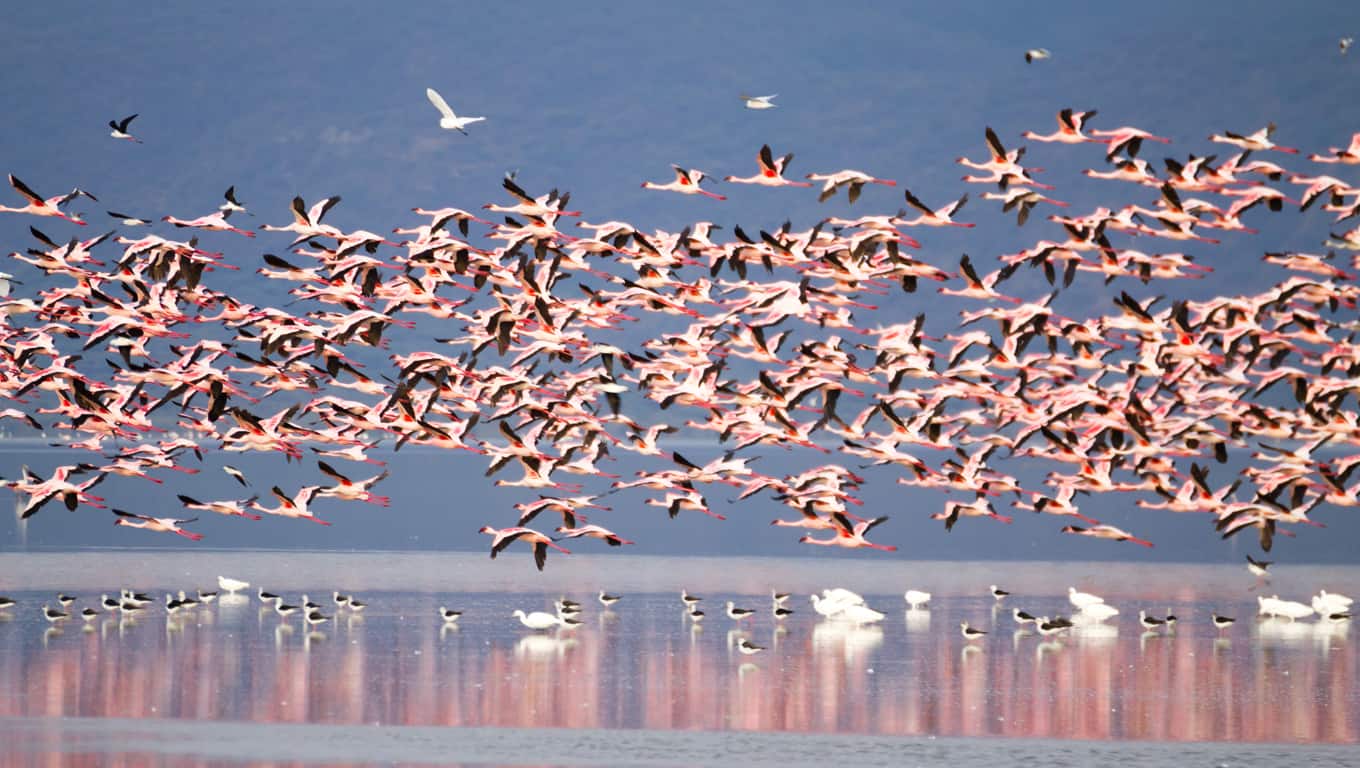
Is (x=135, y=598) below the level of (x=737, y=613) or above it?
above

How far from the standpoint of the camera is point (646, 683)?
24578 mm

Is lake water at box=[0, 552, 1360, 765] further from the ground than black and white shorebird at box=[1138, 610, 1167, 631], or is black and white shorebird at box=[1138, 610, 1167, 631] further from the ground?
black and white shorebird at box=[1138, 610, 1167, 631]

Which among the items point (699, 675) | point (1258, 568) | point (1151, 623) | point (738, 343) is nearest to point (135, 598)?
point (738, 343)

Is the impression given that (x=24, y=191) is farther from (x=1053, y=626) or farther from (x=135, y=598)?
(x=1053, y=626)

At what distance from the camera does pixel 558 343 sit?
98.6ft

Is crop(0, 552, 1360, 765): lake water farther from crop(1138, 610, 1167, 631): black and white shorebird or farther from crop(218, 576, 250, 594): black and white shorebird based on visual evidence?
crop(218, 576, 250, 594): black and white shorebird

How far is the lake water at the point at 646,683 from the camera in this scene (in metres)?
20.4

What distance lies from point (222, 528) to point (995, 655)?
32152 mm

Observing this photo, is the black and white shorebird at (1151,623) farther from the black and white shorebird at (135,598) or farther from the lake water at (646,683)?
the black and white shorebird at (135,598)

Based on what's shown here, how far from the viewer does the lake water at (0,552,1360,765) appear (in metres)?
20.4

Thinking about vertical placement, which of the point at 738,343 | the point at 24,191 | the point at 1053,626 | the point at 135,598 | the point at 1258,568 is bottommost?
the point at 1053,626

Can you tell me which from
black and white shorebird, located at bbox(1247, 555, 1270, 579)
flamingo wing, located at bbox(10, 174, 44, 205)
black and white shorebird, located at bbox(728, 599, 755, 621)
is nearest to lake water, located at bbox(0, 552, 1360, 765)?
black and white shorebird, located at bbox(728, 599, 755, 621)

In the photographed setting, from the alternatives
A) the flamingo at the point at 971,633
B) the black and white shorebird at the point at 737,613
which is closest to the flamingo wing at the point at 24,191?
the black and white shorebird at the point at 737,613

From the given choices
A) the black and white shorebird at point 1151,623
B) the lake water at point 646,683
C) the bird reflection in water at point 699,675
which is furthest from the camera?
the black and white shorebird at point 1151,623
